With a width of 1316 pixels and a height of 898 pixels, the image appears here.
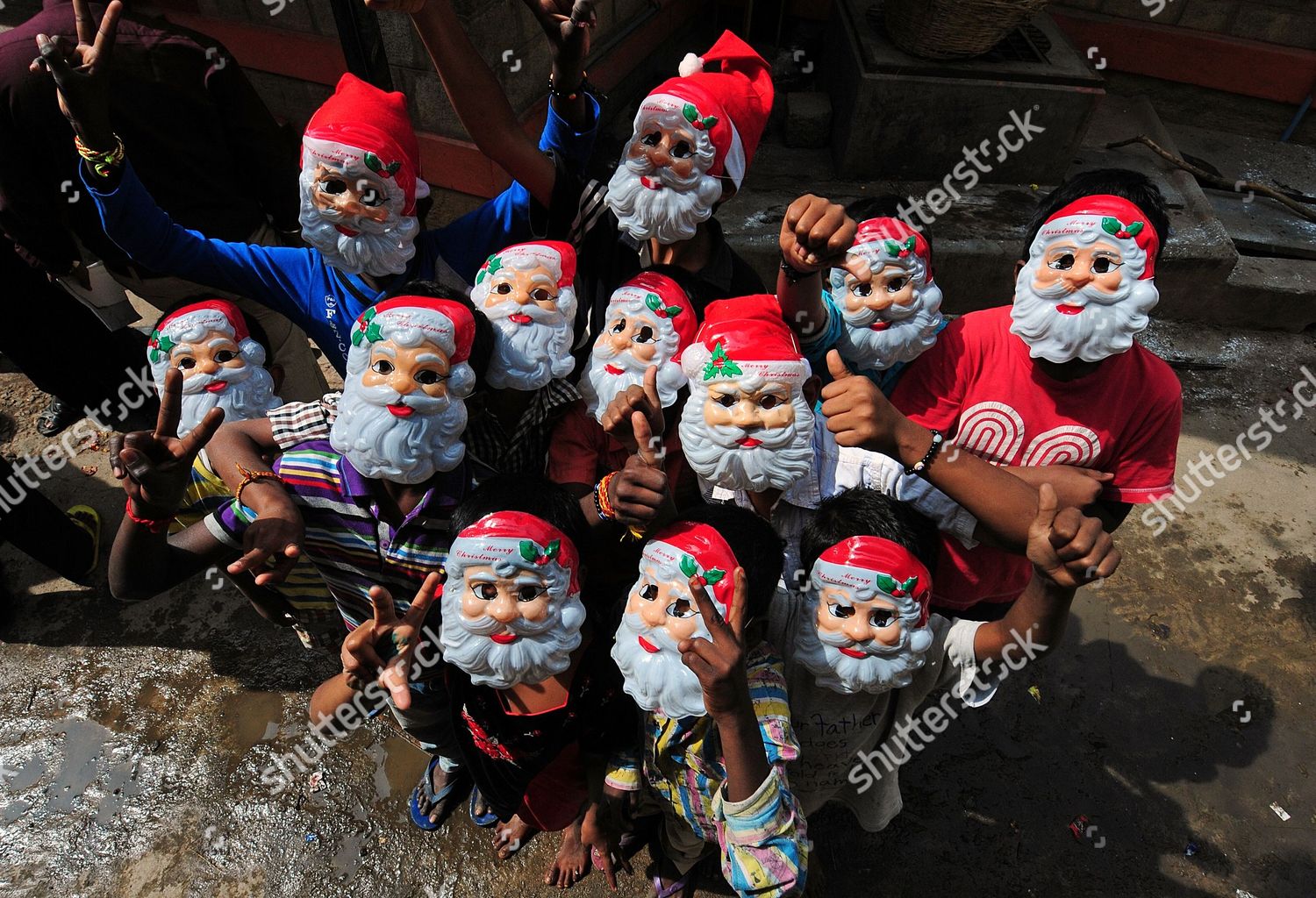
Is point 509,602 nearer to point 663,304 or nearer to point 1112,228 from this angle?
point 663,304

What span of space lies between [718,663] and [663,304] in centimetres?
116

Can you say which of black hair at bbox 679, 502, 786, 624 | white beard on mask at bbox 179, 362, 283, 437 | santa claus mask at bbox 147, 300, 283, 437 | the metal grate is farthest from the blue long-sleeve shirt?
the metal grate

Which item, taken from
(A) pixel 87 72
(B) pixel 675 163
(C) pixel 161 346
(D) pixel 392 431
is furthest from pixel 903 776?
(A) pixel 87 72

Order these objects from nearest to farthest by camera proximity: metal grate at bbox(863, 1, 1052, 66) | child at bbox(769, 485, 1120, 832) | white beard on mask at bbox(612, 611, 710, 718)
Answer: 1. child at bbox(769, 485, 1120, 832)
2. white beard on mask at bbox(612, 611, 710, 718)
3. metal grate at bbox(863, 1, 1052, 66)

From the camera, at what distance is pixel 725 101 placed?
2.82 metres

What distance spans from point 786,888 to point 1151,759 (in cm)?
229

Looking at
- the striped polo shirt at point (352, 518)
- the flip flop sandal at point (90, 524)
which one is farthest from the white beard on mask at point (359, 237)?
the flip flop sandal at point (90, 524)

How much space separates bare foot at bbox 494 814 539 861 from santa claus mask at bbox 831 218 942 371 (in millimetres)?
2156

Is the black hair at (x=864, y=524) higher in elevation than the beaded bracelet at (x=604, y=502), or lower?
higher

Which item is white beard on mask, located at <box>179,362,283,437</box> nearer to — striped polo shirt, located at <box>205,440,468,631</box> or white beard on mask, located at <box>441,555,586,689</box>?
striped polo shirt, located at <box>205,440,468,631</box>

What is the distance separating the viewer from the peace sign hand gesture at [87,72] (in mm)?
2309

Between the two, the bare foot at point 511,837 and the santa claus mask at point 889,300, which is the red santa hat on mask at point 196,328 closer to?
the bare foot at point 511,837

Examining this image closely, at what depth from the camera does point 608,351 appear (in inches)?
94.5

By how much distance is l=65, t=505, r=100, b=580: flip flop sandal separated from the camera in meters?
3.80
